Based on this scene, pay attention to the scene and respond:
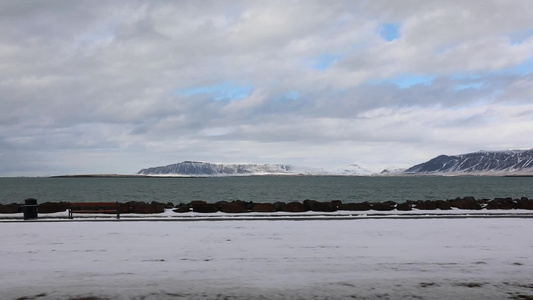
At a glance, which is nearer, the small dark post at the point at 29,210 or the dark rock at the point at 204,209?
the small dark post at the point at 29,210

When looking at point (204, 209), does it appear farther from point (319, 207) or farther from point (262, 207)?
point (319, 207)

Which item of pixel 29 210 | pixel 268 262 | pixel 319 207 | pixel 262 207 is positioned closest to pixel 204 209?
pixel 262 207

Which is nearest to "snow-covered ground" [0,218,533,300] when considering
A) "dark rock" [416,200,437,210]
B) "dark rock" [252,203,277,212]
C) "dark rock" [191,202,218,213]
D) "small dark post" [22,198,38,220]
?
"small dark post" [22,198,38,220]

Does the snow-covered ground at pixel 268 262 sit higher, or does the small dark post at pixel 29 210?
the small dark post at pixel 29 210

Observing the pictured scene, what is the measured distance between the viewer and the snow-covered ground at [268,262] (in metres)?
8.70

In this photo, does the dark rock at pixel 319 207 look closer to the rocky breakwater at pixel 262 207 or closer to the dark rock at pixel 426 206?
the rocky breakwater at pixel 262 207

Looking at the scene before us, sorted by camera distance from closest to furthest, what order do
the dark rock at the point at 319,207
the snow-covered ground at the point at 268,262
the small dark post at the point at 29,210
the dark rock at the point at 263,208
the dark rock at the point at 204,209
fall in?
1. the snow-covered ground at the point at 268,262
2. the small dark post at the point at 29,210
3. the dark rock at the point at 204,209
4. the dark rock at the point at 263,208
5. the dark rock at the point at 319,207

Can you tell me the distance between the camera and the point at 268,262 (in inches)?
444

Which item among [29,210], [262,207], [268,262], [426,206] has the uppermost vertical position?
[29,210]

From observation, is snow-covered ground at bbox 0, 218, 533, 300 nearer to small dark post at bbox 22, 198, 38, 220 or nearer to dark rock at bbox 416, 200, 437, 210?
small dark post at bbox 22, 198, 38, 220

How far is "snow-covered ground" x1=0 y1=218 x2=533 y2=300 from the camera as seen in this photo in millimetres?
8703

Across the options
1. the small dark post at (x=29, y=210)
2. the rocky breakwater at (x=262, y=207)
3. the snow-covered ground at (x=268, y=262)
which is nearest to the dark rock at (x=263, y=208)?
the rocky breakwater at (x=262, y=207)

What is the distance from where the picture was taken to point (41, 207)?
27.0 m

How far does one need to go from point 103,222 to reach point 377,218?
12728 mm
